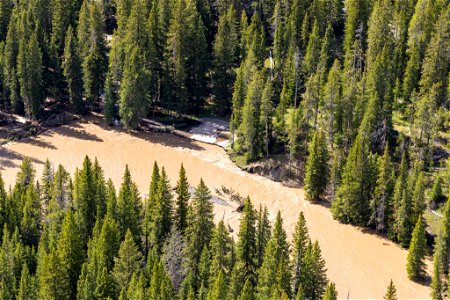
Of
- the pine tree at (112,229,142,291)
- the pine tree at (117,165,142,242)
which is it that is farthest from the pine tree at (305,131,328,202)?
the pine tree at (112,229,142,291)

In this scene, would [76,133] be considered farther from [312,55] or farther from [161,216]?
[161,216]

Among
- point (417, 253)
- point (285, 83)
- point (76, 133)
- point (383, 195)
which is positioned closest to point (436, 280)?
point (417, 253)

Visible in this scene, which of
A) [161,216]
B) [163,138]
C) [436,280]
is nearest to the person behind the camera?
[436,280]

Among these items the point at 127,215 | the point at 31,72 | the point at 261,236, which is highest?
the point at 31,72

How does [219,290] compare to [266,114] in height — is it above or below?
below

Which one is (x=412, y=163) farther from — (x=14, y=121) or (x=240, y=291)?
(x=14, y=121)

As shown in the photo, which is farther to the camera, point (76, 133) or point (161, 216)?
point (76, 133)

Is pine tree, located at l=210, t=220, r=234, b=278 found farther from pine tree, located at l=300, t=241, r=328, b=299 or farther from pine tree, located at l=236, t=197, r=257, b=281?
pine tree, located at l=300, t=241, r=328, b=299
